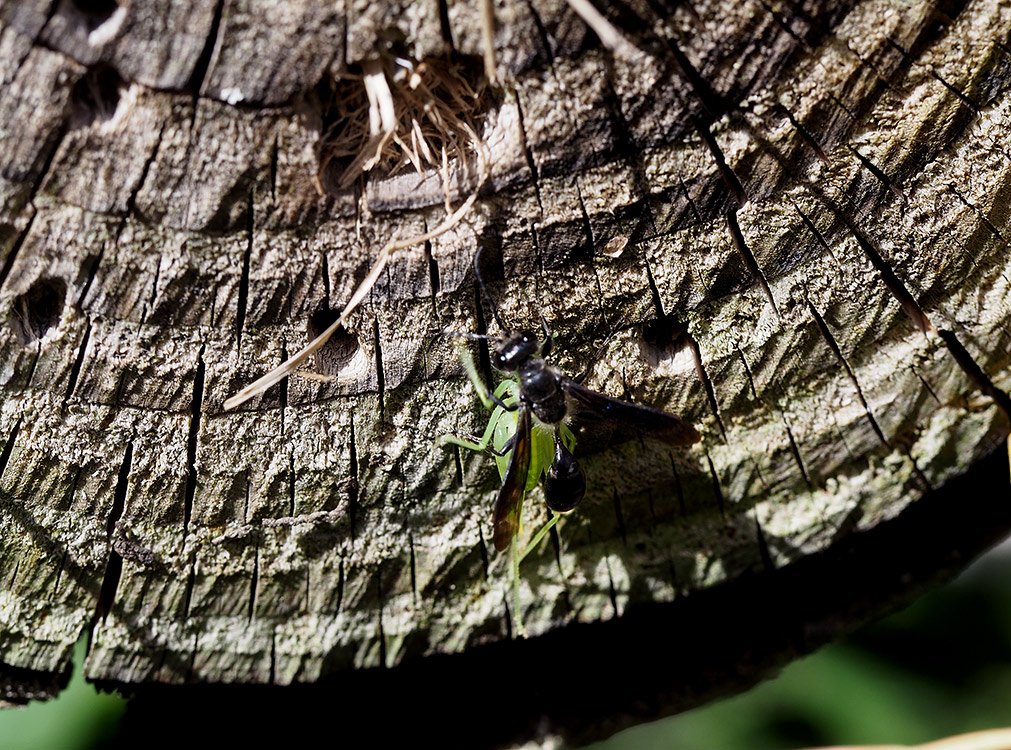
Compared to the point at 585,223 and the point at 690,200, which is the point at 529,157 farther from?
the point at 690,200

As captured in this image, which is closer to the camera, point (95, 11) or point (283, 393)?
point (95, 11)

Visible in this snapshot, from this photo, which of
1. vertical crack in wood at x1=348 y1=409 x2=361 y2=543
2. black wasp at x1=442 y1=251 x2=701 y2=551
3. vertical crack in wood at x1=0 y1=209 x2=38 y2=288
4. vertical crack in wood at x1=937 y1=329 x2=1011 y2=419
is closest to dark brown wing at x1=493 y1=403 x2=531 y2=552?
black wasp at x1=442 y1=251 x2=701 y2=551

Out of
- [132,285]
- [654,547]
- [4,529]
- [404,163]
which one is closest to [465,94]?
[404,163]

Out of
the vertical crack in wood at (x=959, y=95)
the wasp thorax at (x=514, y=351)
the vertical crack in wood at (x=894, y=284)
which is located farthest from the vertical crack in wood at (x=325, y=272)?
the vertical crack in wood at (x=959, y=95)

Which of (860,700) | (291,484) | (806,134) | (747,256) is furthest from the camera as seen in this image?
(860,700)

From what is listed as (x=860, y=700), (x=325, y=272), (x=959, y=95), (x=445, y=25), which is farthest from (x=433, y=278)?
(x=860, y=700)

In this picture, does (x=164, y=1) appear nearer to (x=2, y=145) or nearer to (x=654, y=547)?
(x=2, y=145)

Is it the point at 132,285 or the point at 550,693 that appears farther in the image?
the point at 550,693
